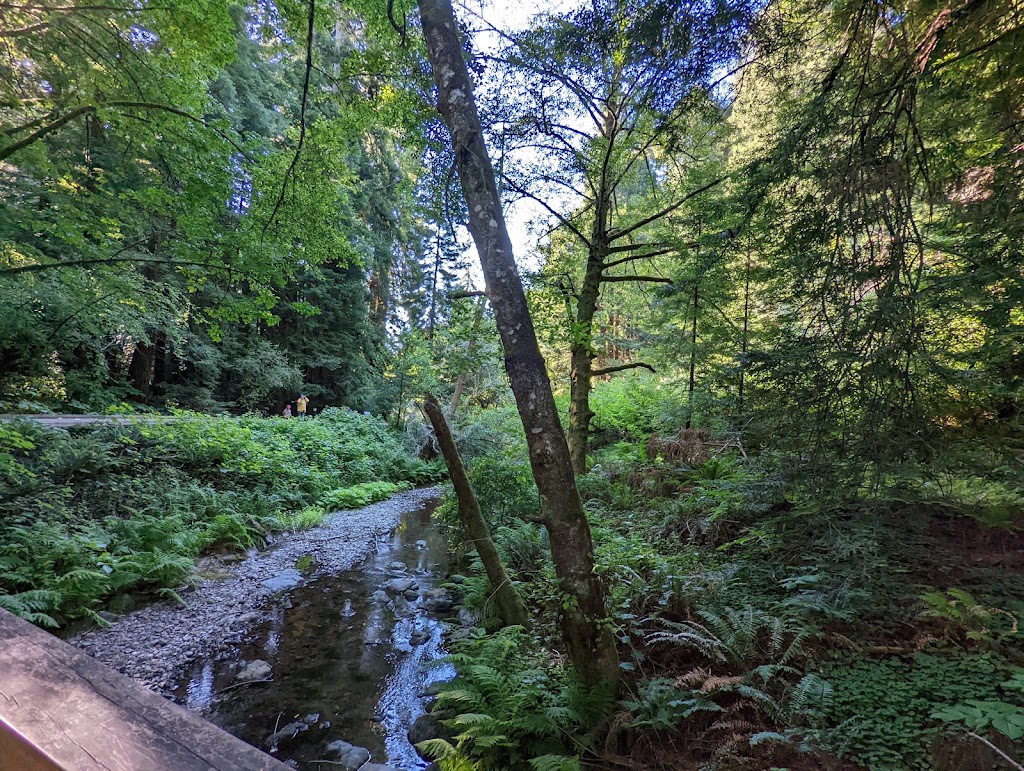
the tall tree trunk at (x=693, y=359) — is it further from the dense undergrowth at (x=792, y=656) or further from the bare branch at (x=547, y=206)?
the dense undergrowth at (x=792, y=656)

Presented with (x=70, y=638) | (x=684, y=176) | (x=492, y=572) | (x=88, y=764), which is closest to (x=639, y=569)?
(x=492, y=572)

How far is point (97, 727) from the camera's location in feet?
3.94

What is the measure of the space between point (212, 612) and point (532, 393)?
17.6 ft

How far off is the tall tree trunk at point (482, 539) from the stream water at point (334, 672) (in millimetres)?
874

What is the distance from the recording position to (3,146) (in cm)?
542

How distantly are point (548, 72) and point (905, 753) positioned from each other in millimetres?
8510

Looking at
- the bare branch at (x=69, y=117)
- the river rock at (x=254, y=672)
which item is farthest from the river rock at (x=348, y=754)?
the bare branch at (x=69, y=117)

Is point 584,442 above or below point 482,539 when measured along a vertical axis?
above

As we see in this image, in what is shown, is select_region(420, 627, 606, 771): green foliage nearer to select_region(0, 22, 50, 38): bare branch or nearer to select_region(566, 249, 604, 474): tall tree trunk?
select_region(566, 249, 604, 474): tall tree trunk

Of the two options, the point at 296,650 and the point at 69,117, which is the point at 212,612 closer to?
the point at 296,650

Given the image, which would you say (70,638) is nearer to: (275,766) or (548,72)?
(275,766)

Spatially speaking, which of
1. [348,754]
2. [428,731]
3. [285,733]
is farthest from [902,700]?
[285,733]

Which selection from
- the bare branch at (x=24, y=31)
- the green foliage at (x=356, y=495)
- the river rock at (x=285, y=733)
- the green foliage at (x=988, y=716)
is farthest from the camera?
the green foliage at (x=356, y=495)

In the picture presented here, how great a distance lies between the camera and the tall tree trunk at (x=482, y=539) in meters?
4.90
